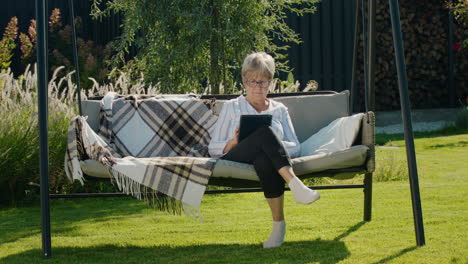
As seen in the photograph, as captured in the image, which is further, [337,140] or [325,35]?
[325,35]

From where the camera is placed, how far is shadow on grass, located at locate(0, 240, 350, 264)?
3.14 m

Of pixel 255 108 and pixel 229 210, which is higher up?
pixel 255 108

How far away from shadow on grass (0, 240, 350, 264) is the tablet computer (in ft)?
1.83

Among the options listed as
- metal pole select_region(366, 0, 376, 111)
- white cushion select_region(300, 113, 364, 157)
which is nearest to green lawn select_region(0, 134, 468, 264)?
white cushion select_region(300, 113, 364, 157)

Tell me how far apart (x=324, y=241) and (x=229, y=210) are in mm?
1157

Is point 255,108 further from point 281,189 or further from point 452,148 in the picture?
point 452,148

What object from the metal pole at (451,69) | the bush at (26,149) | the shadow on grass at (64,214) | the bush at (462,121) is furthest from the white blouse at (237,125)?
the metal pole at (451,69)

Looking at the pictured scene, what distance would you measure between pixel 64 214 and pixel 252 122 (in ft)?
5.85

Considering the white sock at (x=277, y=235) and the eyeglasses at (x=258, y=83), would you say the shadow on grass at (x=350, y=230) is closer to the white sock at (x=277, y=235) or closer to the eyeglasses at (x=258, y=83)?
the white sock at (x=277, y=235)

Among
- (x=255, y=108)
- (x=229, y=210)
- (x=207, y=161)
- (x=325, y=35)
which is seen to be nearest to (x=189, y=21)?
(x=229, y=210)

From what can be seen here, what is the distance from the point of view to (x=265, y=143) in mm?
3188

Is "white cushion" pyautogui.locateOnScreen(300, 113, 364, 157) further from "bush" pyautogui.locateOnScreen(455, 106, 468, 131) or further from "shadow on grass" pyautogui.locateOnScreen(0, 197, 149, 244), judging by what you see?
"bush" pyautogui.locateOnScreen(455, 106, 468, 131)

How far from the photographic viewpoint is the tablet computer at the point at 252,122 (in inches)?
130

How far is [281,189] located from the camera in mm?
3197
